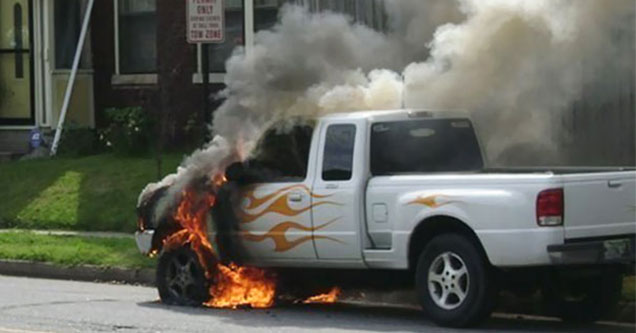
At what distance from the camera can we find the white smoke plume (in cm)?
1384

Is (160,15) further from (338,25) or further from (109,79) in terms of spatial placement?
(338,25)

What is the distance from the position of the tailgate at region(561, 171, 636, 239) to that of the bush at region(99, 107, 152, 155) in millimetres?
13517

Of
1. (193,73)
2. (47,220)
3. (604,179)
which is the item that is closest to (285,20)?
(604,179)

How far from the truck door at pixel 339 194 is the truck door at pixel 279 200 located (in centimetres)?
13

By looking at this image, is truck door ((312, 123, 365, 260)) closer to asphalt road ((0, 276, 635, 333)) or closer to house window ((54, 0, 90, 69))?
asphalt road ((0, 276, 635, 333))

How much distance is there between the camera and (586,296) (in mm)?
12352

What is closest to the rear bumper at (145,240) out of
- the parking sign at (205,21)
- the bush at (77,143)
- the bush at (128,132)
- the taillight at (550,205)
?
the parking sign at (205,21)

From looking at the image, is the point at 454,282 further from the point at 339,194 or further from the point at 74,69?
the point at 74,69

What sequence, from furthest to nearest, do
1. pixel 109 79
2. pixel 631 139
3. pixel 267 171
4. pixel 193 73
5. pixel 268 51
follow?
pixel 109 79
pixel 193 73
pixel 631 139
pixel 268 51
pixel 267 171

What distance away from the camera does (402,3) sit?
53.2 feet

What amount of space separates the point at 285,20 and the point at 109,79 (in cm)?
1202

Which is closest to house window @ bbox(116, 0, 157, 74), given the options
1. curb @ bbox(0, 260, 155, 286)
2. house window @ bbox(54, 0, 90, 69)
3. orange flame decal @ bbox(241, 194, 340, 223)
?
house window @ bbox(54, 0, 90, 69)

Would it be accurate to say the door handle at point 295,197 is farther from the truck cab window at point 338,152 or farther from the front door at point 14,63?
the front door at point 14,63

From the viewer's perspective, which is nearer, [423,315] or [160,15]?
[423,315]
